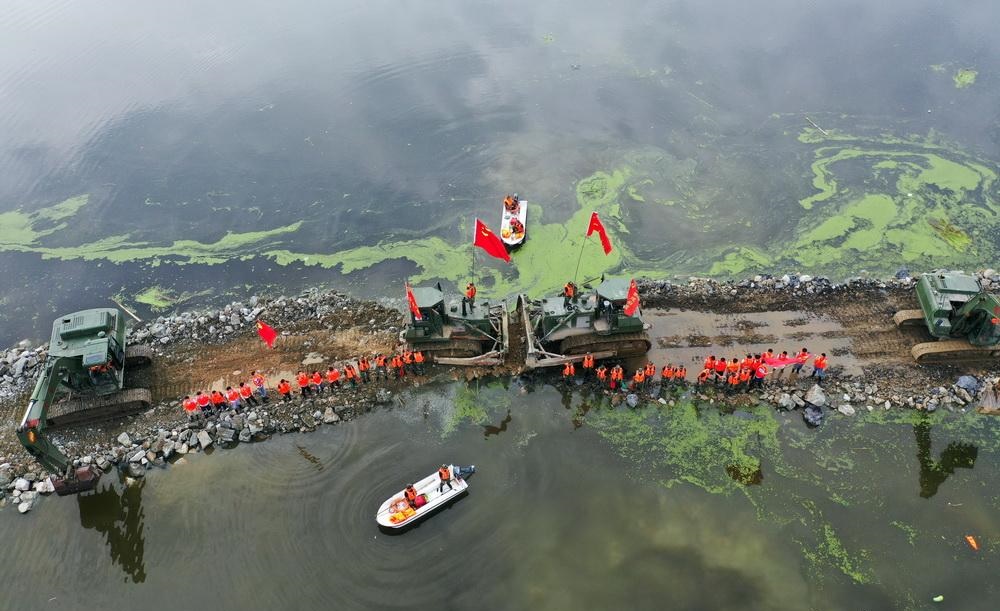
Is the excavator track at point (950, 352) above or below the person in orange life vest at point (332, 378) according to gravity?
above

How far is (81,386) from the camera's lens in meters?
17.0

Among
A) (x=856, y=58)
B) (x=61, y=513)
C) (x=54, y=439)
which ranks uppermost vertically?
(x=856, y=58)

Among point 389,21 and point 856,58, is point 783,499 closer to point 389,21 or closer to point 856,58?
point 856,58

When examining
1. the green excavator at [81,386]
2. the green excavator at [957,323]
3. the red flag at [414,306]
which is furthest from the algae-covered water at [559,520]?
the red flag at [414,306]

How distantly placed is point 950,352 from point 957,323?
860mm

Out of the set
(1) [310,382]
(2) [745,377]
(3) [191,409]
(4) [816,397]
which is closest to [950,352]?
(4) [816,397]

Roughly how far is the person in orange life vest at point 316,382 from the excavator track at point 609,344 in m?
7.16

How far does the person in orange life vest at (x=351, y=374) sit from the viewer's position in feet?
57.8

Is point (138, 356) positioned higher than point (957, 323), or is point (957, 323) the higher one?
point (957, 323)

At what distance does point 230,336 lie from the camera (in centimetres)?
1977

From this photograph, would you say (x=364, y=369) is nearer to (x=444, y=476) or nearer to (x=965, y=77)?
(x=444, y=476)

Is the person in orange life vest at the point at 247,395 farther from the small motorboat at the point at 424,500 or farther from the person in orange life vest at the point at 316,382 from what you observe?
the small motorboat at the point at 424,500

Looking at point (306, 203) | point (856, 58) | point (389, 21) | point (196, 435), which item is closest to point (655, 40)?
point (856, 58)

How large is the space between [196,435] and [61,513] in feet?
12.1
